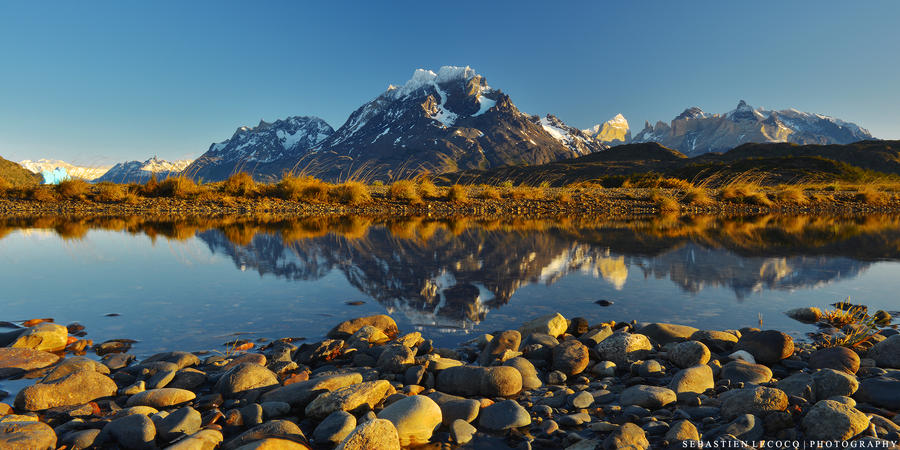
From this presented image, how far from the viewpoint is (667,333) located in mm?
A: 4426

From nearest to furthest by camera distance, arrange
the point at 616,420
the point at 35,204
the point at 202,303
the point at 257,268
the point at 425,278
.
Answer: the point at 616,420, the point at 202,303, the point at 425,278, the point at 257,268, the point at 35,204

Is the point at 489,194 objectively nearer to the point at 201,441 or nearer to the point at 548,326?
the point at 548,326

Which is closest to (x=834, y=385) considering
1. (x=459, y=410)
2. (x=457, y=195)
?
(x=459, y=410)

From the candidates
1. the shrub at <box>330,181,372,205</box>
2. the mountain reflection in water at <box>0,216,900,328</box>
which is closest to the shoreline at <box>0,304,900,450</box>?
the mountain reflection in water at <box>0,216,900,328</box>

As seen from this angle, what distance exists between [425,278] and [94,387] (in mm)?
4525

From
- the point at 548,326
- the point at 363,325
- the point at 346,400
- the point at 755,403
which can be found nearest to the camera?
the point at 755,403

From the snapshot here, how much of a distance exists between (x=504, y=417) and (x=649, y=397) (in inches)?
41.9

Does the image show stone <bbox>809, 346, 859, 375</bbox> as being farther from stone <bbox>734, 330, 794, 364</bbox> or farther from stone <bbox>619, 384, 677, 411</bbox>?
stone <bbox>619, 384, 677, 411</bbox>

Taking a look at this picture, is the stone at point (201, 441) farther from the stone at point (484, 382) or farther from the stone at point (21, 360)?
the stone at point (21, 360)

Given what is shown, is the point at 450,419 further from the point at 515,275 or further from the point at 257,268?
the point at 257,268

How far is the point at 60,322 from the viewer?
4.91 metres

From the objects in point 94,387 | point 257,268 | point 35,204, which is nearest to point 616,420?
point 94,387

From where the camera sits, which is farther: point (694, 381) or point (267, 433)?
point (694, 381)

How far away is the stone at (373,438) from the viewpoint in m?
2.33
